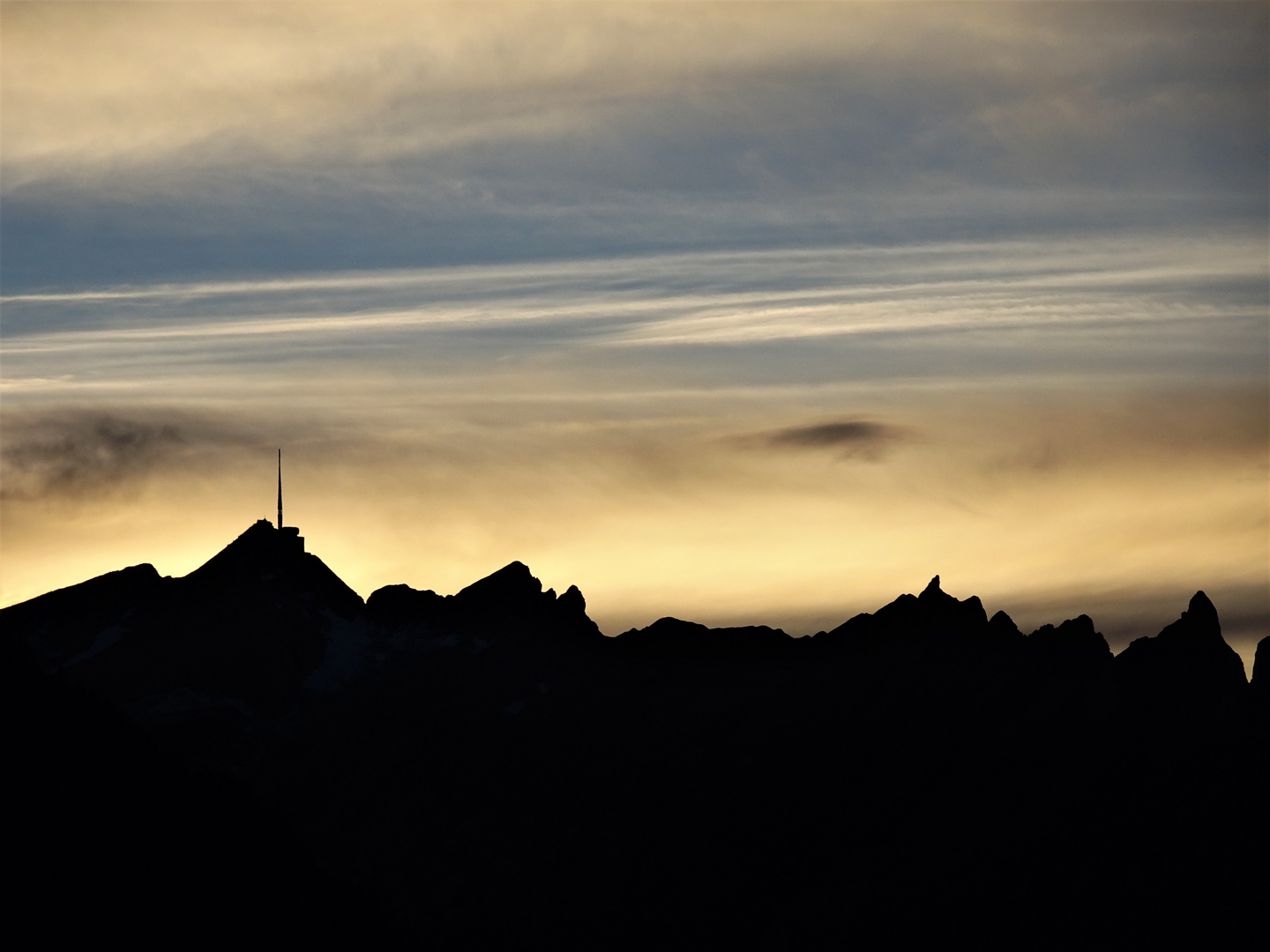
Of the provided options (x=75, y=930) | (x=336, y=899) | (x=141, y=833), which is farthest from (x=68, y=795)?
(x=336, y=899)

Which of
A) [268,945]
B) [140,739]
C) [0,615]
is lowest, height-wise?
[268,945]

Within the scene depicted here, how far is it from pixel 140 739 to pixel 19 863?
3151 cm

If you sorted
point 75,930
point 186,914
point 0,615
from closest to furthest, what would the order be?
1. point 75,930
2. point 186,914
3. point 0,615

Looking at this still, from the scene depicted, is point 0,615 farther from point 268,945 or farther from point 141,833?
point 268,945

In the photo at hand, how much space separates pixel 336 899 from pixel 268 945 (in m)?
17.6

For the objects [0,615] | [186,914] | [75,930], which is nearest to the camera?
[75,930]

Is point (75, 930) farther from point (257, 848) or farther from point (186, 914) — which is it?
point (257, 848)

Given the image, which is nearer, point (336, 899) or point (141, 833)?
point (141, 833)

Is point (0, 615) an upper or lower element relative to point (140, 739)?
upper

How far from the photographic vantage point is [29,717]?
543 feet

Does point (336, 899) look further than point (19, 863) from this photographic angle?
Yes

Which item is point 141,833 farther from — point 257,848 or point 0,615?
point 0,615

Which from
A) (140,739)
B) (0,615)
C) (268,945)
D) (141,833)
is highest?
(0,615)

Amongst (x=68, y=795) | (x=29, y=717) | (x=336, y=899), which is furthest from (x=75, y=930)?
(x=336, y=899)
